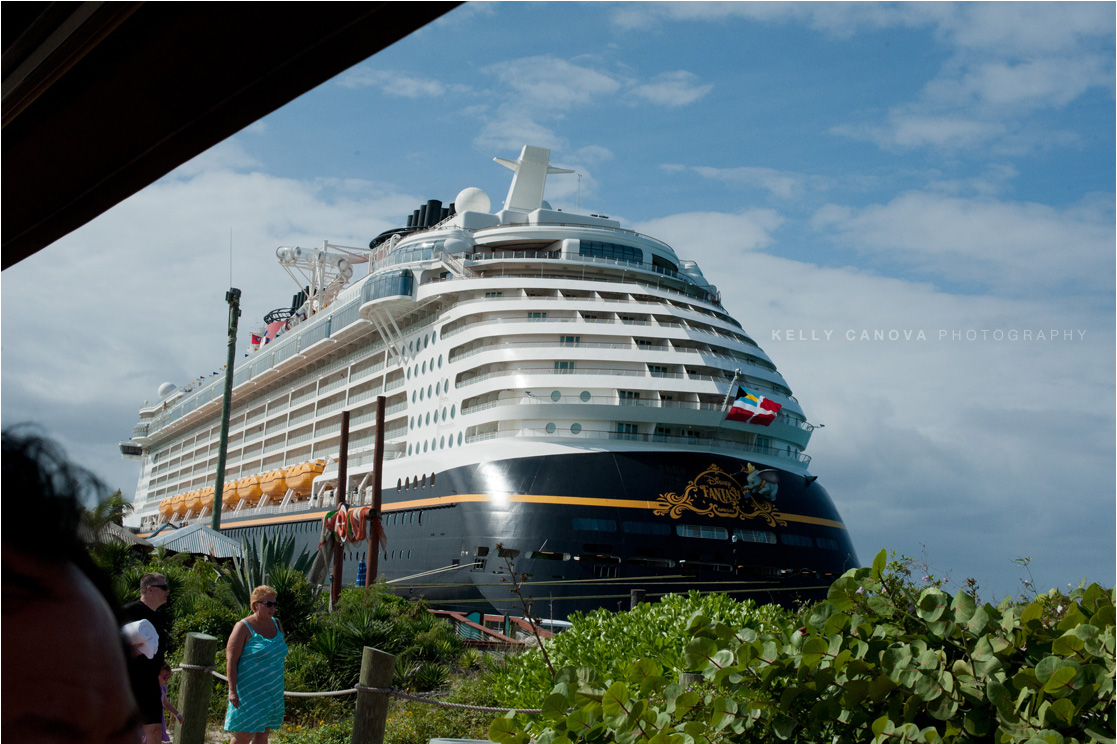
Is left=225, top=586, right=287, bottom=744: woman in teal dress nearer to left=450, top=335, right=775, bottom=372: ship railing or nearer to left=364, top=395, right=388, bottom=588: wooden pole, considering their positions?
left=364, top=395, right=388, bottom=588: wooden pole

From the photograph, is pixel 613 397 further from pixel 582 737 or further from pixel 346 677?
pixel 582 737

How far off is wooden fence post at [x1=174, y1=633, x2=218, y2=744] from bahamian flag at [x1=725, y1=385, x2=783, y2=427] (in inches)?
634

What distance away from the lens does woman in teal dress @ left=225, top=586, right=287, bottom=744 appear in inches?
232

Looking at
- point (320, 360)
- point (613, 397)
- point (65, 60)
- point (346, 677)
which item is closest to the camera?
point (65, 60)

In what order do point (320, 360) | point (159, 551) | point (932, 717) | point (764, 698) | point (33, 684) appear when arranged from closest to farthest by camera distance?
point (33, 684)
point (932, 717)
point (764, 698)
point (159, 551)
point (320, 360)

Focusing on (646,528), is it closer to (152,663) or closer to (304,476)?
(304,476)

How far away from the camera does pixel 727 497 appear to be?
20562mm

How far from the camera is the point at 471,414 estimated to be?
73.9 feet

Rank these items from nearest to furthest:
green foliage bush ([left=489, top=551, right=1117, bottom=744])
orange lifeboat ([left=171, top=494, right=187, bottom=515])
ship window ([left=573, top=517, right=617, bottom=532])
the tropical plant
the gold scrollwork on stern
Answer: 1. green foliage bush ([left=489, top=551, right=1117, bottom=744])
2. the tropical plant
3. ship window ([left=573, top=517, right=617, bottom=532])
4. the gold scrollwork on stern
5. orange lifeboat ([left=171, top=494, right=187, bottom=515])

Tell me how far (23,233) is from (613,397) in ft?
61.5

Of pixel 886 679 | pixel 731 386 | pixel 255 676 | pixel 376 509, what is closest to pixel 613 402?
pixel 731 386

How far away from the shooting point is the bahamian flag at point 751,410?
2125cm

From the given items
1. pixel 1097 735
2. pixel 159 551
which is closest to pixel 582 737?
pixel 1097 735

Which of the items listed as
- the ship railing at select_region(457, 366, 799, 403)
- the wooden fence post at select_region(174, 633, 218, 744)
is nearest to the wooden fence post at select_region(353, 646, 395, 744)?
the wooden fence post at select_region(174, 633, 218, 744)
